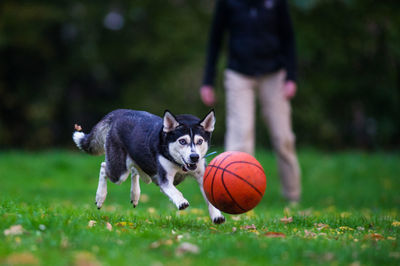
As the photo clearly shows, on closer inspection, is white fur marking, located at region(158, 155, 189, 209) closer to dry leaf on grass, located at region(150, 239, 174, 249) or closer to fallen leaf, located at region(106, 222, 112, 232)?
fallen leaf, located at region(106, 222, 112, 232)

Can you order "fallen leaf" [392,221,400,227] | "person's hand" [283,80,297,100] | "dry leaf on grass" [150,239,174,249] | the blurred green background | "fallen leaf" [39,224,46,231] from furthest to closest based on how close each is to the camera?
the blurred green background < "person's hand" [283,80,297,100] < "fallen leaf" [392,221,400,227] < "fallen leaf" [39,224,46,231] < "dry leaf on grass" [150,239,174,249]

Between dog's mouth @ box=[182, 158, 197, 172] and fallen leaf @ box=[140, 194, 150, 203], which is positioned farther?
fallen leaf @ box=[140, 194, 150, 203]

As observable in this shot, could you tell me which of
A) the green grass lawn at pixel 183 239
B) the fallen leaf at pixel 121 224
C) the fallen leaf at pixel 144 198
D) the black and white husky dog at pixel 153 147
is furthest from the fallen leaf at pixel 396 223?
the fallen leaf at pixel 144 198

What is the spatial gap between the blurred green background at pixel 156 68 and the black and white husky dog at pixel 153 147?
1009 centimetres

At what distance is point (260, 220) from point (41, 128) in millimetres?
15739

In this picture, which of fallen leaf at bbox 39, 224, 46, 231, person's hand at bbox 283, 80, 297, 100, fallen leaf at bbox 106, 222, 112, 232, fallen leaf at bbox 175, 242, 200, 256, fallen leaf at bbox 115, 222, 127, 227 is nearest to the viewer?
fallen leaf at bbox 175, 242, 200, 256

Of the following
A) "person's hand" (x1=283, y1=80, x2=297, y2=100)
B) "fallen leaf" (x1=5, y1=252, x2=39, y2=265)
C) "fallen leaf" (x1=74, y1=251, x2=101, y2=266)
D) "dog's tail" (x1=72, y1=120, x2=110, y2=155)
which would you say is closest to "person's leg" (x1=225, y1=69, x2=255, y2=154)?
"person's hand" (x1=283, y1=80, x2=297, y2=100)

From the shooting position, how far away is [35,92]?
19109 millimetres

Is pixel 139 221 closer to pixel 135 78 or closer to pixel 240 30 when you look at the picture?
pixel 240 30

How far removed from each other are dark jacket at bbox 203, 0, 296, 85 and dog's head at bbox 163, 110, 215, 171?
104 inches

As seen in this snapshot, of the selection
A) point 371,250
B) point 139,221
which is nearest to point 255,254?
point 371,250

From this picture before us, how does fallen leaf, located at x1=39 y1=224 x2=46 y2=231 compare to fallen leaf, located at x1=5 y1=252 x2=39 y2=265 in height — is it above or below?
below

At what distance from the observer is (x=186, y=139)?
4836mm

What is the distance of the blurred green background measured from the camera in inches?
617
